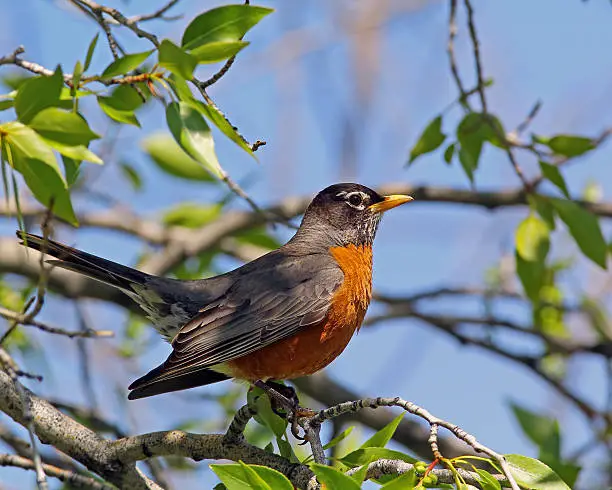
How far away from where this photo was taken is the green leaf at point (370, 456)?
2352mm

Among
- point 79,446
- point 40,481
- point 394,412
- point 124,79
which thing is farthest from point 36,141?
point 394,412

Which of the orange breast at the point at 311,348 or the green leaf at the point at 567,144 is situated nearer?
the green leaf at the point at 567,144

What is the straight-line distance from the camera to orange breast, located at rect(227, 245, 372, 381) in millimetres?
3854

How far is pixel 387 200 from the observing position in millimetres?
4961

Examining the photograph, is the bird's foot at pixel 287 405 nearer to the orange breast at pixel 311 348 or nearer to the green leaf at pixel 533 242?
the orange breast at pixel 311 348

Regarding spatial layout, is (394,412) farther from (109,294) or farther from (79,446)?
(79,446)

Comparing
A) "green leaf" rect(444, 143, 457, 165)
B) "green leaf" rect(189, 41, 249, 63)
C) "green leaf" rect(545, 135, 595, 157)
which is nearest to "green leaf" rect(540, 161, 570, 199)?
"green leaf" rect(545, 135, 595, 157)

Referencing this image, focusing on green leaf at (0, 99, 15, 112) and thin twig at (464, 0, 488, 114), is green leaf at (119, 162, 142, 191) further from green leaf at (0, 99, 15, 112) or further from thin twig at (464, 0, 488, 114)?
green leaf at (0, 99, 15, 112)

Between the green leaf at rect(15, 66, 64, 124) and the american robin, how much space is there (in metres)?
1.18

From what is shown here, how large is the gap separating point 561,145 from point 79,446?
2.26 m

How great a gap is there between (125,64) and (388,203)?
277cm

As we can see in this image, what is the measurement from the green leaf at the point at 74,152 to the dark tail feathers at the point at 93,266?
3.84ft

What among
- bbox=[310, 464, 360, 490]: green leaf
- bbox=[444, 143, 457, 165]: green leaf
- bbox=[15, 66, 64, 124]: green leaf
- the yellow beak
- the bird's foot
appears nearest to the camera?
bbox=[310, 464, 360, 490]: green leaf

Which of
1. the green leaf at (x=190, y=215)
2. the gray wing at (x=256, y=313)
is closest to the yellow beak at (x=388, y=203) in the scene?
the gray wing at (x=256, y=313)
